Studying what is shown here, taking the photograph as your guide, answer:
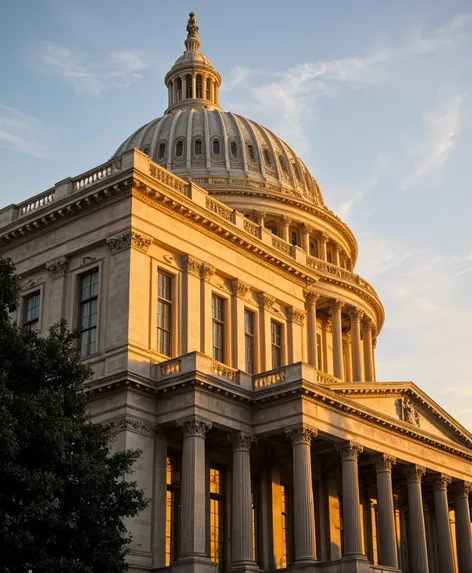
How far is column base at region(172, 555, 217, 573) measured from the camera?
3491cm

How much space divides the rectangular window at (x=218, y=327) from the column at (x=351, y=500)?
278 inches

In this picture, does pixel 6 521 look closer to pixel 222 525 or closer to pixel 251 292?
pixel 222 525

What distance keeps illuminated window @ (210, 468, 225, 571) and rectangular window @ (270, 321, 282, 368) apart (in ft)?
25.8

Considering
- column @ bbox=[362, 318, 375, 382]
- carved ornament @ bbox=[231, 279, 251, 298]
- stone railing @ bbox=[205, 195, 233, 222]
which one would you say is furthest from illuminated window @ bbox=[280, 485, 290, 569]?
column @ bbox=[362, 318, 375, 382]

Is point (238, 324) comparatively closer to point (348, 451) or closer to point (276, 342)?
point (276, 342)

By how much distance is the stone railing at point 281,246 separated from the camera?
50900 mm

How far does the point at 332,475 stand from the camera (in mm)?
46250

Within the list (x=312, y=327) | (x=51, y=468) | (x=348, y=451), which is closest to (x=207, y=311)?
(x=348, y=451)

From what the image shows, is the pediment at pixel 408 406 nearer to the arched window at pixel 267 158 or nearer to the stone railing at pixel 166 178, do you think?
the stone railing at pixel 166 178

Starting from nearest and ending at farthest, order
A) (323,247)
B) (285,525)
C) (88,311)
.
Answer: (88,311) < (285,525) < (323,247)

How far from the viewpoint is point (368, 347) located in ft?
243

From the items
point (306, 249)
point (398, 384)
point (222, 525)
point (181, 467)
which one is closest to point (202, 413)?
point (181, 467)

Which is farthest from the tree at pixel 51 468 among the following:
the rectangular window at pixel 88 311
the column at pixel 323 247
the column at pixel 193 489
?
the column at pixel 323 247

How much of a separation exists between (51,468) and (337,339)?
43916 mm
